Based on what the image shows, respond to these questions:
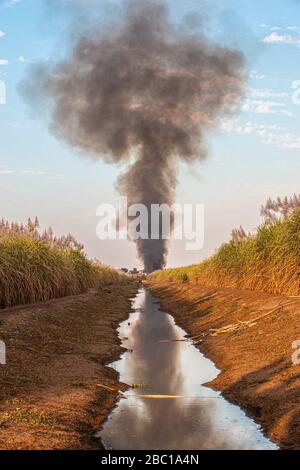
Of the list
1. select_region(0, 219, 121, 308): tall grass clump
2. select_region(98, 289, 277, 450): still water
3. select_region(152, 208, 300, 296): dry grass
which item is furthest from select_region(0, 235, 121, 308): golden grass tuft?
select_region(152, 208, 300, 296): dry grass

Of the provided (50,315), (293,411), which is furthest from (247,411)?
(50,315)

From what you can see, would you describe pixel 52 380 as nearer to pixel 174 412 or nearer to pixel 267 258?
pixel 174 412

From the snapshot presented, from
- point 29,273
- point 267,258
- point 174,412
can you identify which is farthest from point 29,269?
point 174,412

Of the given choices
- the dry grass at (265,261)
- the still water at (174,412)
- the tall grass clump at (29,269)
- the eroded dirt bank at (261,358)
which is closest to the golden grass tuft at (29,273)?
the tall grass clump at (29,269)

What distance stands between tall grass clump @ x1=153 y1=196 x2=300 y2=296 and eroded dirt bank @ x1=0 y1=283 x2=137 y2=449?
5.13m

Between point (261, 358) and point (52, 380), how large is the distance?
3.62 meters

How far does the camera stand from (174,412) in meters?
6.47

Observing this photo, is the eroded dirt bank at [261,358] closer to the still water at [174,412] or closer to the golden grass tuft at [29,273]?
the still water at [174,412]

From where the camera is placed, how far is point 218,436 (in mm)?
5555

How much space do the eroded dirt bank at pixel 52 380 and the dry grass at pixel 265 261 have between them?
16.8ft

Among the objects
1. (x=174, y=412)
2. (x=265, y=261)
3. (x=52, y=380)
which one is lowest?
(x=174, y=412)

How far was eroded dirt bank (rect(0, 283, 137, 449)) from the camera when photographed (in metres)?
5.24
